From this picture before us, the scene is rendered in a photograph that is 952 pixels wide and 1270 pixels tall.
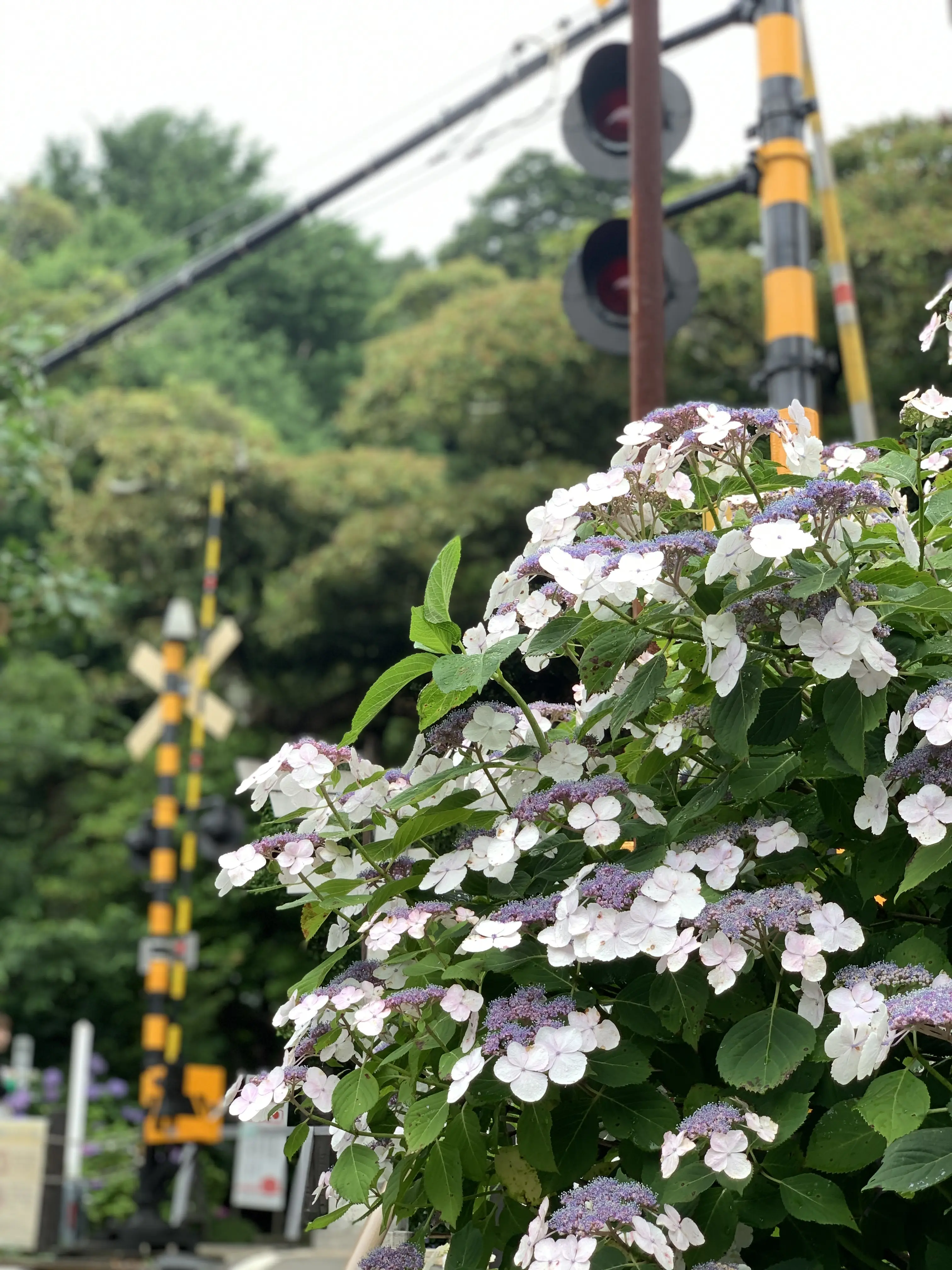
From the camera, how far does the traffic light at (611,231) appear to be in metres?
4.63

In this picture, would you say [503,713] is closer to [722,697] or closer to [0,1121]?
[722,697]

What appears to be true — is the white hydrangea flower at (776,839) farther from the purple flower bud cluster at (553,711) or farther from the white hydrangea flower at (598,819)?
the purple flower bud cluster at (553,711)

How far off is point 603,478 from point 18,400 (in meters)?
7.94

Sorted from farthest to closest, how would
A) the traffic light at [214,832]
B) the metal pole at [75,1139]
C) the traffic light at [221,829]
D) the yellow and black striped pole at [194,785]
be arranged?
the metal pole at [75,1139] < the yellow and black striped pole at [194,785] < the traffic light at [221,829] < the traffic light at [214,832]

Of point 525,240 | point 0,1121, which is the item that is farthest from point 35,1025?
point 525,240

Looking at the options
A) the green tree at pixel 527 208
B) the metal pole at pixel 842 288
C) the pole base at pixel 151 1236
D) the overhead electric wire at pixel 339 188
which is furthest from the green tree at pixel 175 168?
the metal pole at pixel 842 288

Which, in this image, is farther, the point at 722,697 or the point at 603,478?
the point at 603,478

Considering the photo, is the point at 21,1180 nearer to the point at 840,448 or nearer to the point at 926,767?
the point at 840,448

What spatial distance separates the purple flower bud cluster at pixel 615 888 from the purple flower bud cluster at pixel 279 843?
12.4 inches

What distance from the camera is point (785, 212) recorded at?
14.9ft

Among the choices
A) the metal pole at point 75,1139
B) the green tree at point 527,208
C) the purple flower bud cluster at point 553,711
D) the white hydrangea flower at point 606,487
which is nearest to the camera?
the white hydrangea flower at point 606,487

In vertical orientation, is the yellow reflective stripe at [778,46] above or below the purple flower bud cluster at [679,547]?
above

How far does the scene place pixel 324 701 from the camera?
18.3 meters

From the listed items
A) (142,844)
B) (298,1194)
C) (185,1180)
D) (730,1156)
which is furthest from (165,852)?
(730,1156)
